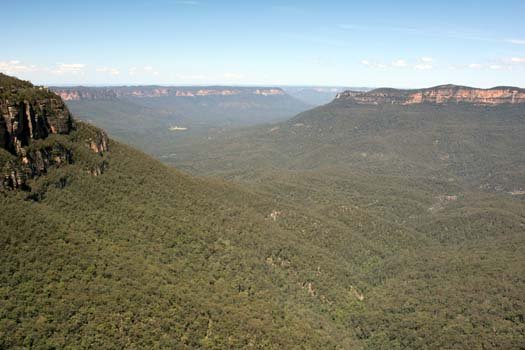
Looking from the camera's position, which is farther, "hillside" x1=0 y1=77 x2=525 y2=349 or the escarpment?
the escarpment

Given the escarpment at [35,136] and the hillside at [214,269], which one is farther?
the escarpment at [35,136]

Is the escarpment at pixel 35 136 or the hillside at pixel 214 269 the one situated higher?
the escarpment at pixel 35 136

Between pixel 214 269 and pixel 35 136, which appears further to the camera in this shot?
pixel 214 269

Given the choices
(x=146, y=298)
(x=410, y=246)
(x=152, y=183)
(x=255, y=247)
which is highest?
(x=152, y=183)

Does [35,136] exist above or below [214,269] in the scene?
above

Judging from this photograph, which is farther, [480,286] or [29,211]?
[480,286]

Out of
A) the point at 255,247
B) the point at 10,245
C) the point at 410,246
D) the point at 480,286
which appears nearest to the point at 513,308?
the point at 480,286

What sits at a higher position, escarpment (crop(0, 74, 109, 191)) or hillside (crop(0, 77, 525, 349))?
escarpment (crop(0, 74, 109, 191))

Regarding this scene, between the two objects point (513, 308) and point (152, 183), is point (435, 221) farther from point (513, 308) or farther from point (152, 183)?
point (152, 183)
